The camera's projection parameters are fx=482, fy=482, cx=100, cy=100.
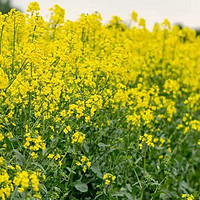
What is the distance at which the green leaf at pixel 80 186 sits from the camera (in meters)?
3.44

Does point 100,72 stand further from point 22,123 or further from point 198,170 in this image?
point 198,170

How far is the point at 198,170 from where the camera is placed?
5.78 m

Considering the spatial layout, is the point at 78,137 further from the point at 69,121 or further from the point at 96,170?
the point at 96,170

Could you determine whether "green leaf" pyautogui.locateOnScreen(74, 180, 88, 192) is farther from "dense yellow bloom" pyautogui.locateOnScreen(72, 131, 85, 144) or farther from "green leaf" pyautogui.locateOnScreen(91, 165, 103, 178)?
"dense yellow bloom" pyautogui.locateOnScreen(72, 131, 85, 144)

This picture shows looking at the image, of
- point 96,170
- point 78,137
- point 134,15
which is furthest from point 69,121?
point 134,15

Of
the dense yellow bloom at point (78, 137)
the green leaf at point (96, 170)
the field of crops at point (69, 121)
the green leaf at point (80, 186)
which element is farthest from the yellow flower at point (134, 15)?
the dense yellow bloom at point (78, 137)

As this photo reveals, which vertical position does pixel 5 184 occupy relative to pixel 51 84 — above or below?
below

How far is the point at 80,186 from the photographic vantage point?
11.4 feet

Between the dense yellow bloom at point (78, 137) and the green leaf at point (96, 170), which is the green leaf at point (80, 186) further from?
the dense yellow bloom at point (78, 137)

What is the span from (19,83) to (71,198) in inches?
38.3

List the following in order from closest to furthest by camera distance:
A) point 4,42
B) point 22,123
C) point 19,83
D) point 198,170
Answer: point 19,83 < point 22,123 < point 4,42 < point 198,170

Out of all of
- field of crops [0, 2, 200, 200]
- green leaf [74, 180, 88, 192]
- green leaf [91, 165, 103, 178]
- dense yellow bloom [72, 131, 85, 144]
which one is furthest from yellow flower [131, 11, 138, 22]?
dense yellow bloom [72, 131, 85, 144]

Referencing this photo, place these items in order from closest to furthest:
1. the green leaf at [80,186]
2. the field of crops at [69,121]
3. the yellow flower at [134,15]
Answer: the field of crops at [69,121] → the green leaf at [80,186] → the yellow flower at [134,15]

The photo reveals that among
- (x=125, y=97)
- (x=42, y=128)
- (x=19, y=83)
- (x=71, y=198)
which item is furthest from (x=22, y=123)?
(x=125, y=97)
